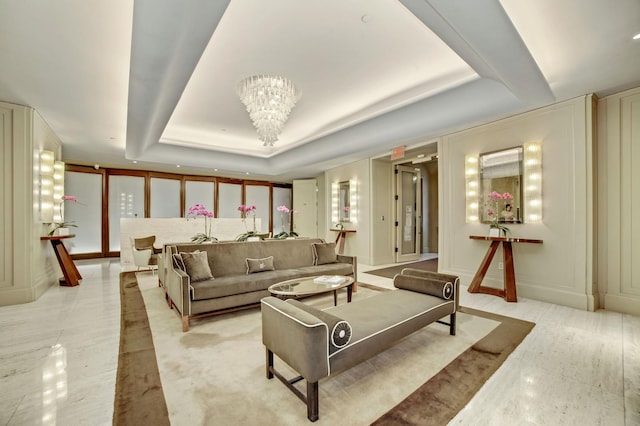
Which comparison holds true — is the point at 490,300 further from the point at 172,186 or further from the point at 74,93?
the point at 172,186

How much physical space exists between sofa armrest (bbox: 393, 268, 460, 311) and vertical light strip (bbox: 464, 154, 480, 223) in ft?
7.73

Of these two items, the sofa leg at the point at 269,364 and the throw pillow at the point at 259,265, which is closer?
the sofa leg at the point at 269,364

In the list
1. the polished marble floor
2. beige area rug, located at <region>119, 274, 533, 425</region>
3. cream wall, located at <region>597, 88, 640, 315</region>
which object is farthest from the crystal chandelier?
cream wall, located at <region>597, 88, 640, 315</region>

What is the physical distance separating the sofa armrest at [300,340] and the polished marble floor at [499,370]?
0.90 metres

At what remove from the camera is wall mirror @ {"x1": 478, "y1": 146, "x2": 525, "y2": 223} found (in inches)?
172

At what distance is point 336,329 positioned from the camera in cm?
184

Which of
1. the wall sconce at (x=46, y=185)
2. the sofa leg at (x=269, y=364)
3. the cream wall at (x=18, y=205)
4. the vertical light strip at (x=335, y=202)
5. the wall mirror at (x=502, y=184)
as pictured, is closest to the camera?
the sofa leg at (x=269, y=364)

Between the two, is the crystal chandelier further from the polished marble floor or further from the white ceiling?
the polished marble floor

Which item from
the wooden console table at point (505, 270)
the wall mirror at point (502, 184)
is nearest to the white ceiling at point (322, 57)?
the wall mirror at point (502, 184)

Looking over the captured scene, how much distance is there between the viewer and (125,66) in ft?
10.3

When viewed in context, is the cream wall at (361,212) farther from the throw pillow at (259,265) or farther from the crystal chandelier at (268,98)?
the crystal chandelier at (268,98)

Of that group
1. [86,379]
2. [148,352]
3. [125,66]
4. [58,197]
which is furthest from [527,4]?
[58,197]

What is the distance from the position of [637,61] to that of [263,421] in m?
4.82

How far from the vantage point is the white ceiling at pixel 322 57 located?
2.26 meters
